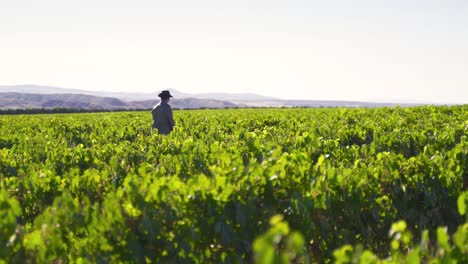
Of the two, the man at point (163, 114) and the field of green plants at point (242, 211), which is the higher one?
the man at point (163, 114)

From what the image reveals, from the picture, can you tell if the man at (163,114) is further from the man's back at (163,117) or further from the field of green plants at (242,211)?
the field of green plants at (242,211)

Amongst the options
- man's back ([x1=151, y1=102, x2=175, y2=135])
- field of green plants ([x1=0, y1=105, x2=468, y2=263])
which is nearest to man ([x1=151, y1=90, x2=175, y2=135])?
man's back ([x1=151, y1=102, x2=175, y2=135])

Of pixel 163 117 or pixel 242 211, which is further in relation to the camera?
pixel 163 117

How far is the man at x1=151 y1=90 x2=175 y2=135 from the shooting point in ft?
42.2

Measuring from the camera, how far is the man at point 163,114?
12.9 meters

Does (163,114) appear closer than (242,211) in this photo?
No

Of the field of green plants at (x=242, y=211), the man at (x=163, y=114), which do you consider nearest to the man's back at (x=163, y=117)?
the man at (x=163, y=114)

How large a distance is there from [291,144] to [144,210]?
202 inches

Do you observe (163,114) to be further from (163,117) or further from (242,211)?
(242,211)

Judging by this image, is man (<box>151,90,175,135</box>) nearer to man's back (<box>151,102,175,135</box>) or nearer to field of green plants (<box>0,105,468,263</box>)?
man's back (<box>151,102,175,135</box>)

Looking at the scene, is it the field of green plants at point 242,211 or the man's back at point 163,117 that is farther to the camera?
the man's back at point 163,117

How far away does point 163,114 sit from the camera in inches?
511

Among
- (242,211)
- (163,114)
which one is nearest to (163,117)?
(163,114)

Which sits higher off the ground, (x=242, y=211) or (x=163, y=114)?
(x=163, y=114)
